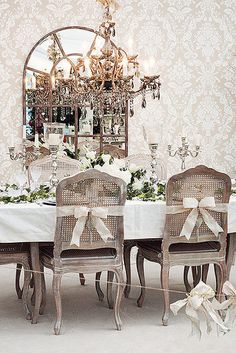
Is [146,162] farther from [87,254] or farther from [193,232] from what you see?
[87,254]

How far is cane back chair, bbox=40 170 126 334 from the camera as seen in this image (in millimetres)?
3754

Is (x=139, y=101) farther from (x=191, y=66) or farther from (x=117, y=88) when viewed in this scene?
(x=117, y=88)

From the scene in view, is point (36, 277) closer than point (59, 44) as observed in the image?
Yes

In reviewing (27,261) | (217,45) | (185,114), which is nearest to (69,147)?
(185,114)

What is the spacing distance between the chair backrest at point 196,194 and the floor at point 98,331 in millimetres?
510

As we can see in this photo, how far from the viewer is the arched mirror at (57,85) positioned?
21.9ft

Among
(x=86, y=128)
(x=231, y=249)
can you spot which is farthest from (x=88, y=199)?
(x=86, y=128)

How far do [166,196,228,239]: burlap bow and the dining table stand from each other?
5.2 inches

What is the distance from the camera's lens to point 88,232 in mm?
3822

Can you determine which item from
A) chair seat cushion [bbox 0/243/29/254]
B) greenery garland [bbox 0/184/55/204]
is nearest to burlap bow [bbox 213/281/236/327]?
chair seat cushion [bbox 0/243/29/254]

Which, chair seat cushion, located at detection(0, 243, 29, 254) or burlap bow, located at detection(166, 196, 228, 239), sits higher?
burlap bow, located at detection(166, 196, 228, 239)

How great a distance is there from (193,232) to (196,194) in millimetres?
250

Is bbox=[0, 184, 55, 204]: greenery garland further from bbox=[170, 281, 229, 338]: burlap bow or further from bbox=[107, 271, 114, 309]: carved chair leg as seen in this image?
bbox=[170, 281, 229, 338]: burlap bow

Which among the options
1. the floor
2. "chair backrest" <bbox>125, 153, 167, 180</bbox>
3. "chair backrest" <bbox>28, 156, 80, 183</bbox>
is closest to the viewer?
the floor
